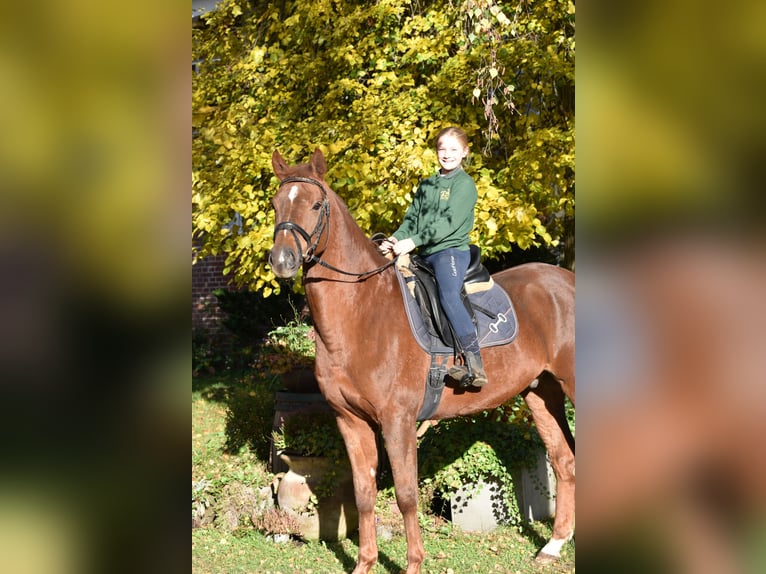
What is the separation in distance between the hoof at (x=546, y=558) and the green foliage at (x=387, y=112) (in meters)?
2.49

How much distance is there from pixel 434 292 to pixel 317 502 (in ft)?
7.17

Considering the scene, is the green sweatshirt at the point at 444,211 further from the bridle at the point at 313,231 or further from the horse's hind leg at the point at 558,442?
the horse's hind leg at the point at 558,442

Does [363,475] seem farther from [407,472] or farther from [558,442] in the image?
[558,442]

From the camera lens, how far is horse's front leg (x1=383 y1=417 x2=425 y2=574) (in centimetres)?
437

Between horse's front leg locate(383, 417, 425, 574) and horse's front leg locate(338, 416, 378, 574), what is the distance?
0.27 m

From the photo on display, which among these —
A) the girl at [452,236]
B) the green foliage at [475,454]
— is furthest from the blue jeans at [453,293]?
the green foliage at [475,454]

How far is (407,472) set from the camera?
14.5 feet

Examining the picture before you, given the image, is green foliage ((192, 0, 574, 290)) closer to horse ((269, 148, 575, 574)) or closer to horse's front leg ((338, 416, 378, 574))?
horse ((269, 148, 575, 574))

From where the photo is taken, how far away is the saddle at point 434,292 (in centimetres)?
450
